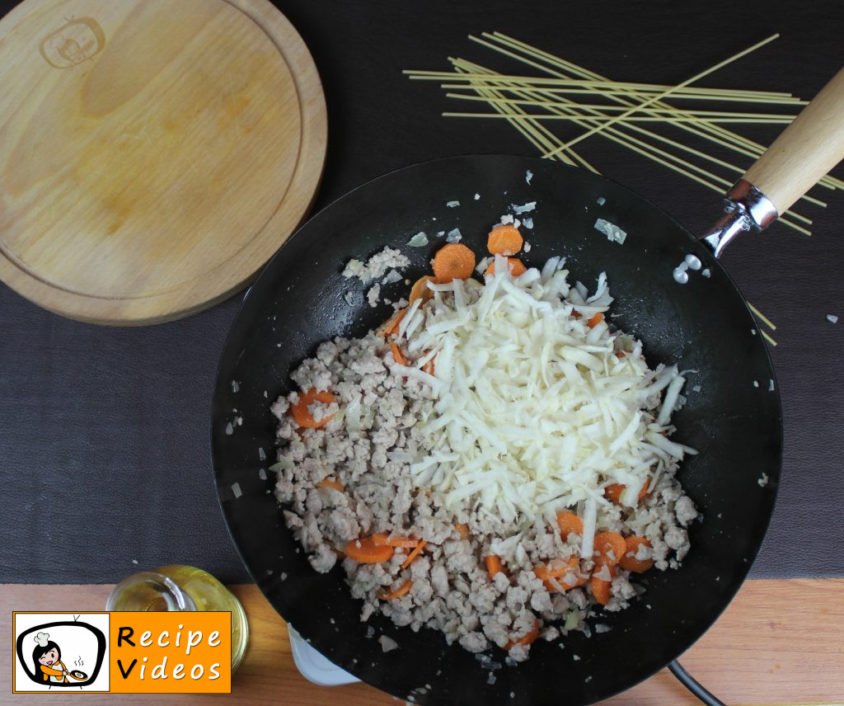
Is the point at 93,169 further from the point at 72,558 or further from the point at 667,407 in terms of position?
the point at 667,407

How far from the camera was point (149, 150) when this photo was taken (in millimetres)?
1465

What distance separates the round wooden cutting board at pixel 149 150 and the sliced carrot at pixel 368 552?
55 centimetres

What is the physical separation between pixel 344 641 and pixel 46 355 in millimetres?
860

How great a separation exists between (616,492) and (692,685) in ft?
1.20

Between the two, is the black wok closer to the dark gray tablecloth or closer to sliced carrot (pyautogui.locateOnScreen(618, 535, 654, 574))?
sliced carrot (pyautogui.locateOnScreen(618, 535, 654, 574))

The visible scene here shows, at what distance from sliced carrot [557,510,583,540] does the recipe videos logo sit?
2.00 ft

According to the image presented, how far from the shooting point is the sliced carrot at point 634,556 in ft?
4.03

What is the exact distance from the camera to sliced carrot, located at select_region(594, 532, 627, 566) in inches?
48.1

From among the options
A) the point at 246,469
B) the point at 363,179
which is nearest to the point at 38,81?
the point at 363,179

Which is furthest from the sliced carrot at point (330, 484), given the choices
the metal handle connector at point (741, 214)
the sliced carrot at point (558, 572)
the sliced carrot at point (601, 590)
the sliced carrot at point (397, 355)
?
the metal handle connector at point (741, 214)

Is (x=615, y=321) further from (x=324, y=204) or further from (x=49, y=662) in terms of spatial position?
(x=49, y=662)

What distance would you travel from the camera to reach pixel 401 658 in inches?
46.8

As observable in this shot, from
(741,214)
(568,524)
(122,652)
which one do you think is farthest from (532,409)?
(122,652)

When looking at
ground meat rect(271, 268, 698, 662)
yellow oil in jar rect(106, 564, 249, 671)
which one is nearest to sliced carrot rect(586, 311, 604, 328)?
ground meat rect(271, 268, 698, 662)
